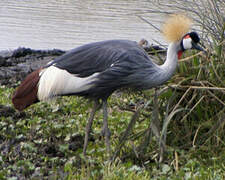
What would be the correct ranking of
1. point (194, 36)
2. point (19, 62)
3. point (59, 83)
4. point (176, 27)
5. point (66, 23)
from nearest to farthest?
point (59, 83) → point (194, 36) → point (176, 27) → point (19, 62) → point (66, 23)

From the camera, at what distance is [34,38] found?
10.1m

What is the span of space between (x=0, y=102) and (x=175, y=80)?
2108mm

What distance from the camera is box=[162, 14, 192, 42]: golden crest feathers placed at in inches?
189

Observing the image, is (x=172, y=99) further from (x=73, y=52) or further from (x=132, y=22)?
(x=132, y=22)

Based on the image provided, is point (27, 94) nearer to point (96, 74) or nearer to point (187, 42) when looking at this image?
point (96, 74)

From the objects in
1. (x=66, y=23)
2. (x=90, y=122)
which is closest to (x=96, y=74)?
(x=90, y=122)

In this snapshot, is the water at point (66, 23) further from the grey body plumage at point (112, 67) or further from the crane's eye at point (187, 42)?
the grey body plumage at point (112, 67)

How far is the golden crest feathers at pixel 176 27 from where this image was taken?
15.7ft

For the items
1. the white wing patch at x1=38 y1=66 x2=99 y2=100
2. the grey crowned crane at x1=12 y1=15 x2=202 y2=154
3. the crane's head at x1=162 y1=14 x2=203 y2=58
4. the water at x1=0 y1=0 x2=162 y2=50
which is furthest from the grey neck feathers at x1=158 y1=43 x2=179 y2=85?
the water at x1=0 y1=0 x2=162 y2=50

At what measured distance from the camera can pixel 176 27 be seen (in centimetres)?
483

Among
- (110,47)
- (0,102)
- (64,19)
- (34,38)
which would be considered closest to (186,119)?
(110,47)

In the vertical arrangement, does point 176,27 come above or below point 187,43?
above

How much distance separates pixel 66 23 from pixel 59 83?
6892 mm

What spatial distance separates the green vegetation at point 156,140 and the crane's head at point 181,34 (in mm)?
247
